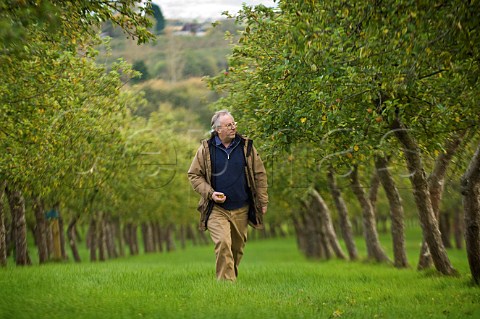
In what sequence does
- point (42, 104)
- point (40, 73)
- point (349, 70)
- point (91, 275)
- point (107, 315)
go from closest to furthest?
point (107, 315), point (349, 70), point (91, 275), point (40, 73), point (42, 104)

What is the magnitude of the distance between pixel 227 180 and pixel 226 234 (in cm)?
80

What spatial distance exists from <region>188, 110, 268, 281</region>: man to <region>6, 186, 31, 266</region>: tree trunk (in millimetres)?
11695

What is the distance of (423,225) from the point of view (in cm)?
1415

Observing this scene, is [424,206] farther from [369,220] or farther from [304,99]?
[369,220]

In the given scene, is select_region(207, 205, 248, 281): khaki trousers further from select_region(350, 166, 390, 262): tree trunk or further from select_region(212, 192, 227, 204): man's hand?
select_region(350, 166, 390, 262): tree trunk

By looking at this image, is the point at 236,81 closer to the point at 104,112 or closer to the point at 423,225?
the point at 104,112

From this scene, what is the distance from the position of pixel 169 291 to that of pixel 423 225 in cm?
612

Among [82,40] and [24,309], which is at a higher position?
[82,40]

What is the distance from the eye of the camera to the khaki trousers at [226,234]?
1077cm

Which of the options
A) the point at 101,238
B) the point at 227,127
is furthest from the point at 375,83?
the point at 101,238

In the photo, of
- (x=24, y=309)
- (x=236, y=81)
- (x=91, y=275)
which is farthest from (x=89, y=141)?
(x=24, y=309)

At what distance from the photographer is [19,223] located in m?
21.5

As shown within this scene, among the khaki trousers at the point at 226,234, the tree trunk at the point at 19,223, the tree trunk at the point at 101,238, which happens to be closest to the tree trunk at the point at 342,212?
the tree trunk at the point at 19,223

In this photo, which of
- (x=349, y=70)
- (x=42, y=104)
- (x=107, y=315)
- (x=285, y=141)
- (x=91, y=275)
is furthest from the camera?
(x=42, y=104)
